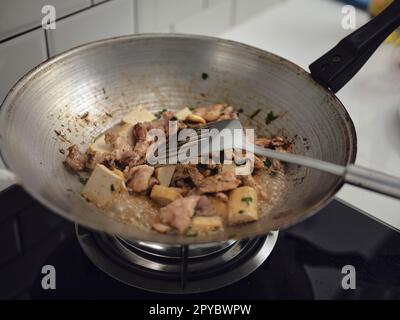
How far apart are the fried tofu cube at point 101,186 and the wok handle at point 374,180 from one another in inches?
11.9

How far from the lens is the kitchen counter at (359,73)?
0.79 m

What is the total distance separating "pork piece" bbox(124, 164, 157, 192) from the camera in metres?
0.68

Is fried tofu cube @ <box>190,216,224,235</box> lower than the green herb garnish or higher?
higher

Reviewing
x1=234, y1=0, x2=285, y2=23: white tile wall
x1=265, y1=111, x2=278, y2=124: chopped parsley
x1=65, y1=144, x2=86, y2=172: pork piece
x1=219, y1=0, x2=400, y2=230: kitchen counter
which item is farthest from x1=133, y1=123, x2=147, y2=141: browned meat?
x1=234, y1=0, x2=285, y2=23: white tile wall

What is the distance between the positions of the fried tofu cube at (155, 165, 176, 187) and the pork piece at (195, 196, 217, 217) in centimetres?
7

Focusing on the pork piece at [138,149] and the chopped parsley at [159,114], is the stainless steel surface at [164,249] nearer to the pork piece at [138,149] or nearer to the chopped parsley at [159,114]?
the pork piece at [138,149]

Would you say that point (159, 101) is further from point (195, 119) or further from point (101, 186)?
point (101, 186)

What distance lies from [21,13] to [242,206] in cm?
45

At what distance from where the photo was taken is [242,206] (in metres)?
0.62

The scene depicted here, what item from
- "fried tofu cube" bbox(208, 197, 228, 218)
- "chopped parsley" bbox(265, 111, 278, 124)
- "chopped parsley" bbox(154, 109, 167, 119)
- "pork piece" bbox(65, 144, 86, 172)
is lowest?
"fried tofu cube" bbox(208, 197, 228, 218)

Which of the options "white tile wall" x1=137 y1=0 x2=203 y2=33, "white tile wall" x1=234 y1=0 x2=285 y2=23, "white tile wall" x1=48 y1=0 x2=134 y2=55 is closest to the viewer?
"white tile wall" x1=48 y1=0 x2=134 y2=55

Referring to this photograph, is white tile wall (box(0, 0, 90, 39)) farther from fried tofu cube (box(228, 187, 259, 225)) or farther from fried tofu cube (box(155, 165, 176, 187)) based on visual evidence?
fried tofu cube (box(228, 187, 259, 225))

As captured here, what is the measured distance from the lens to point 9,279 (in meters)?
0.59

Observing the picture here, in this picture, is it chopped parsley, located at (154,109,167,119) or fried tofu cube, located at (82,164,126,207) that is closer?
fried tofu cube, located at (82,164,126,207)
